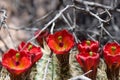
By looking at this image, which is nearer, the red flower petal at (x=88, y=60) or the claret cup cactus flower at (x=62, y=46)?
the red flower petal at (x=88, y=60)

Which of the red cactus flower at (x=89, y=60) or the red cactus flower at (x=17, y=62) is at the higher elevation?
the red cactus flower at (x=17, y=62)

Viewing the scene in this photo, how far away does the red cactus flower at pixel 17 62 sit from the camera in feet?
5.86

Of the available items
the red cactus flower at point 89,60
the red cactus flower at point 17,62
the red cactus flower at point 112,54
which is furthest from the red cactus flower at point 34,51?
the red cactus flower at point 112,54

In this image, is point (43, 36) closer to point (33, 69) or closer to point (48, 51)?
point (48, 51)

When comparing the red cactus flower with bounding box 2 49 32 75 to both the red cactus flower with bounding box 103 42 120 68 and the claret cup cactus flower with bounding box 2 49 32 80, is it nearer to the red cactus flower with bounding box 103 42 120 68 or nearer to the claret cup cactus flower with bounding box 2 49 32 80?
the claret cup cactus flower with bounding box 2 49 32 80

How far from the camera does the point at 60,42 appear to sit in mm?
1953

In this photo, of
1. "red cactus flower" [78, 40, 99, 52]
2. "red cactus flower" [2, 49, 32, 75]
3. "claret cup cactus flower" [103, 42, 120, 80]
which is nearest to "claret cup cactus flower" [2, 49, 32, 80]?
"red cactus flower" [2, 49, 32, 75]

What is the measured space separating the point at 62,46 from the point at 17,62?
247 millimetres

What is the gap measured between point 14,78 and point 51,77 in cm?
21

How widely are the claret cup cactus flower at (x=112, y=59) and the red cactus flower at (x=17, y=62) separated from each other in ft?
1.20

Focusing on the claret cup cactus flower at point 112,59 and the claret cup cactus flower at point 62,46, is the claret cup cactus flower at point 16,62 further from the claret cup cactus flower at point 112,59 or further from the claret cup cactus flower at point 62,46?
the claret cup cactus flower at point 112,59

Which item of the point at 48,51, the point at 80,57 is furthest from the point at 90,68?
the point at 48,51

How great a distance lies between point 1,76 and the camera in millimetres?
2066

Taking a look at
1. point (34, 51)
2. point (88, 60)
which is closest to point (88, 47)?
point (88, 60)
